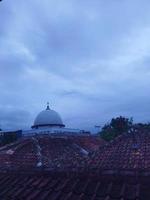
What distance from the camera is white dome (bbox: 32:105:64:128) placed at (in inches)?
1304

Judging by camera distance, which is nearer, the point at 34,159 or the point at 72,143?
the point at 34,159

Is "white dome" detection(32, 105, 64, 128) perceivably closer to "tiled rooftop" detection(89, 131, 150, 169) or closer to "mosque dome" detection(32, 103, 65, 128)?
"mosque dome" detection(32, 103, 65, 128)

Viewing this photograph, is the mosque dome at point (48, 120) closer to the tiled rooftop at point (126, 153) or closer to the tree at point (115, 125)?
the tree at point (115, 125)

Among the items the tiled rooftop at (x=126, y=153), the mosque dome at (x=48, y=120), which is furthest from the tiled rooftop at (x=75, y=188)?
the mosque dome at (x=48, y=120)

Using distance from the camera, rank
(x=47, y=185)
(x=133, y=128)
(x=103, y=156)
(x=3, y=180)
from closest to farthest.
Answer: (x=47, y=185) < (x=3, y=180) < (x=103, y=156) < (x=133, y=128)

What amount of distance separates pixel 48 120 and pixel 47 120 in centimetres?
9

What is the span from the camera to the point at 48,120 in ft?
109

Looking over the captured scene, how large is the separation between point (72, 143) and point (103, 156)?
10.8 meters

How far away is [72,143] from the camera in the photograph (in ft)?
68.8

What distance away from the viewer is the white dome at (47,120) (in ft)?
109

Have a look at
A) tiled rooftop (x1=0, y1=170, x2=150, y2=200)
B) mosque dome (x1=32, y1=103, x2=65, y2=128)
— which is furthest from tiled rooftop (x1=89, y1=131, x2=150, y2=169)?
mosque dome (x1=32, y1=103, x2=65, y2=128)

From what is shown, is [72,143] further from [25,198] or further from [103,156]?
[25,198]

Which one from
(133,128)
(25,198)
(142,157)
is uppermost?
(133,128)

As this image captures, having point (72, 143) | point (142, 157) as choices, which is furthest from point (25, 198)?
point (72, 143)
